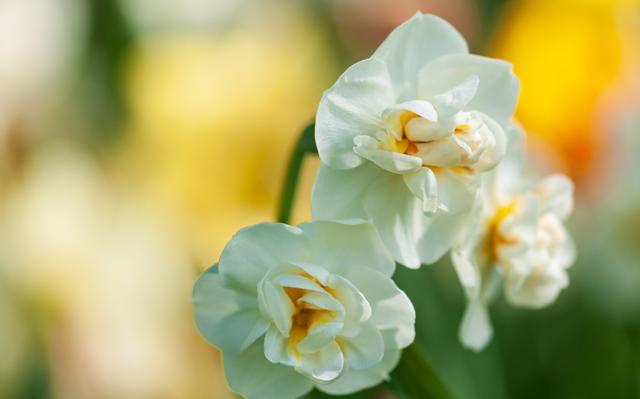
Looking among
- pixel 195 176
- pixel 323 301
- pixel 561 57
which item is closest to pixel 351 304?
pixel 323 301

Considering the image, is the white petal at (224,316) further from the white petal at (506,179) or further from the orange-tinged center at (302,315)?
the white petal at (506,179)

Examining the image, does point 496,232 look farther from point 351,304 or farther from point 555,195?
point 351,304

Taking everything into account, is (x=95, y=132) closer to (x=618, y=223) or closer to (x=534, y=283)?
(x=618, y=223)

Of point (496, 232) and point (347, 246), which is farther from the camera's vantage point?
point (496, 232)

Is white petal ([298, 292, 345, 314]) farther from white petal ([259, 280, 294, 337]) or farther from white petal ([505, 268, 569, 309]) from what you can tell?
white petal ([505, 268, 569, 309])

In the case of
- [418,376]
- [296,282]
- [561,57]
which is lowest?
[561,57]

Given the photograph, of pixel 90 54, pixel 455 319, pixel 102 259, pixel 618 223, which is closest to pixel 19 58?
pixel 90 54

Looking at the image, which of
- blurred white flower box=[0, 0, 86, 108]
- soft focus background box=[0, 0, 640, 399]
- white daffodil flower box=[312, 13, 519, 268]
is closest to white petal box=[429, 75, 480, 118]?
white daffodil flower box=[312, 13, 519, 268]
